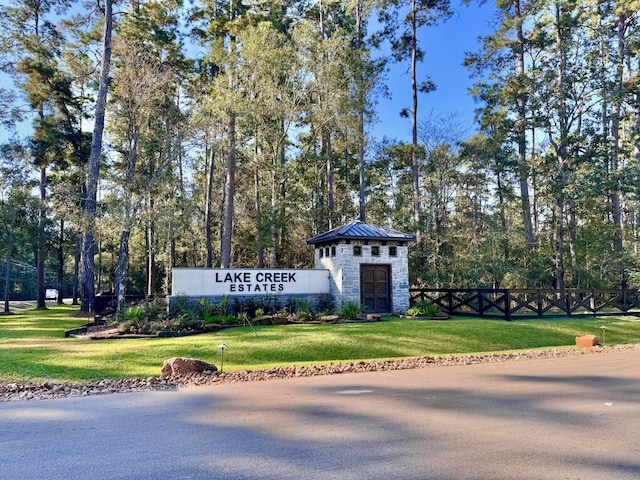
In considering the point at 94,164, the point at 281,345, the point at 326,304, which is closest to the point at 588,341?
the point at 281,345

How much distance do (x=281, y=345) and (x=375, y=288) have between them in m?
7.42

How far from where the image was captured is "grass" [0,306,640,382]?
9.16m

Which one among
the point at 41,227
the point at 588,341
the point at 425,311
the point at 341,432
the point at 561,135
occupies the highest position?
the point at 561,135

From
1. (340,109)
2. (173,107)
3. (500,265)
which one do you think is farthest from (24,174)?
(500,265)

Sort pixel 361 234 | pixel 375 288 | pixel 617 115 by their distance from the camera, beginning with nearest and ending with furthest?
1. pixel 361 234
2. pixel 375 288
3. pixel 617 115

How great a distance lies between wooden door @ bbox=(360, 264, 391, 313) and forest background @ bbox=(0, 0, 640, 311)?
209 inches

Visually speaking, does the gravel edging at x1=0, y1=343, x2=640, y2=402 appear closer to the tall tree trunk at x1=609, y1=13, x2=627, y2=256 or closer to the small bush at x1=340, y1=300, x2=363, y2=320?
the small bush at x1=340, y1=300, x2=363, y2=320

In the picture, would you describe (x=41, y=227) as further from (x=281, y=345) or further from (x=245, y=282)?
(x=281, y=345)

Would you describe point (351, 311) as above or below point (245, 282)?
below

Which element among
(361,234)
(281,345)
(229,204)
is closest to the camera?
(281,345)

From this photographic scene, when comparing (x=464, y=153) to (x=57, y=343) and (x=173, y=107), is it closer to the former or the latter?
(x=173, y=107)

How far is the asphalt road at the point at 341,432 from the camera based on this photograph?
3.83 metres

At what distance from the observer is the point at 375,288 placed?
17.7 meters

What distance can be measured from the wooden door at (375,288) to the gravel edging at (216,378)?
7.01 m
